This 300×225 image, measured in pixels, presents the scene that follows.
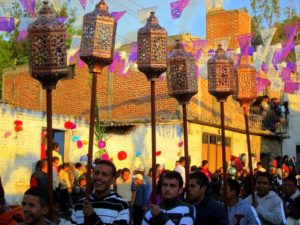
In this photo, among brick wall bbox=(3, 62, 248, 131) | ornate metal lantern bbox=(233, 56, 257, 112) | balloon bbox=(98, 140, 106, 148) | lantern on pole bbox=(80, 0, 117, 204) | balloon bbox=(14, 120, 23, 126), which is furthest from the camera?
brick wall bbox=(3, 62, 248, 131)

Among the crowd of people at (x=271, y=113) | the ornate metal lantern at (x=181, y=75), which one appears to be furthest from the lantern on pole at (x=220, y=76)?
the crowd of people at (x=271, y=113)

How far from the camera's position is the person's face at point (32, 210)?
4750 mm

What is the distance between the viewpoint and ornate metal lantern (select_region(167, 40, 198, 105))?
307 inches

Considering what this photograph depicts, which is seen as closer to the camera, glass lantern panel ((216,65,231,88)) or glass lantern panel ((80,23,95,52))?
glass lantern panel ((80,23,95,52))

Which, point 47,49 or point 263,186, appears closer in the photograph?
point 47,49

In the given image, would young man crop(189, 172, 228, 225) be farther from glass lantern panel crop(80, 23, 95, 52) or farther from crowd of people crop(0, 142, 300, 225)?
Answer: glass lantern panel crop(80, 23, 95, 52)

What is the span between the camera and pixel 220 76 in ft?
28.9

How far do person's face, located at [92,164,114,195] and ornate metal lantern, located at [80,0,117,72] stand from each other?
4.43 feet

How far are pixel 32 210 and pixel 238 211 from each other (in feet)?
10.1

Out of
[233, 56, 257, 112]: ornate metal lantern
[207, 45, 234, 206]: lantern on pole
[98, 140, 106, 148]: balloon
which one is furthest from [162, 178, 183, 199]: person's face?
[98, 140, 106, 148]: balloon

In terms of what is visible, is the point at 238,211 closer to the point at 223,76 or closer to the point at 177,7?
the point at 223,76

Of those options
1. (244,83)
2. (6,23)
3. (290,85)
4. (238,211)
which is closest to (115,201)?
(238,211)

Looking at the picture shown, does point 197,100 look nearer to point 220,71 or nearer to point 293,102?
point 293,102

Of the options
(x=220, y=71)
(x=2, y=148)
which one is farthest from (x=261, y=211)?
(x=2, y=148)
